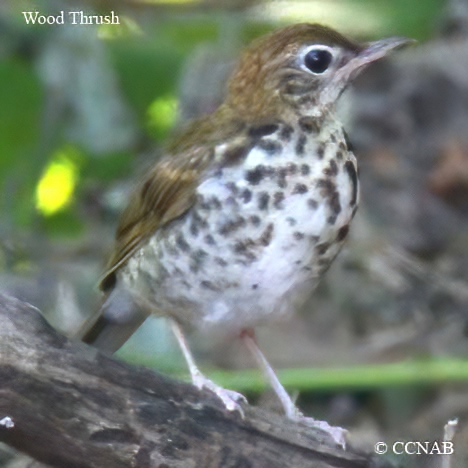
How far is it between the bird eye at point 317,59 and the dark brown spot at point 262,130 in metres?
0.21

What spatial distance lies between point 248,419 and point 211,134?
0.86m

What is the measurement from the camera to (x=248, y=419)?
315cm

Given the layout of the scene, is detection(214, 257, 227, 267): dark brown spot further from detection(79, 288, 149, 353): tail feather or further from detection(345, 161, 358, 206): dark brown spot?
detection(79, 288, 149, 353): tail feather

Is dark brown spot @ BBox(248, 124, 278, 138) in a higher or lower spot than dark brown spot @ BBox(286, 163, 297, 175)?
higher

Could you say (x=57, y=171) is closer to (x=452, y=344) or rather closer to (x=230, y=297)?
(x=452, y=344)

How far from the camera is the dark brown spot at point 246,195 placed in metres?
3.12

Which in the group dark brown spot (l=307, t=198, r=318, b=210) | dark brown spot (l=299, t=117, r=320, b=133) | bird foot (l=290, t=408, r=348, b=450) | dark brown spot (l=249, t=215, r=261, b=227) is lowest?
bird foot (l=290, t=408, r=348, b=450)

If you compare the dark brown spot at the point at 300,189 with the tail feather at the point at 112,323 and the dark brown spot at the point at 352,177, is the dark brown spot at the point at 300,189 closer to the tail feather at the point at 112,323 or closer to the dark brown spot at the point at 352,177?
the dark brown spot at the point at 352,177

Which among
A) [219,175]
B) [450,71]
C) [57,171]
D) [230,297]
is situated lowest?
[230,297]

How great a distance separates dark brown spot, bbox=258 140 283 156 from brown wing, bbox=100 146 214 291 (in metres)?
0.19

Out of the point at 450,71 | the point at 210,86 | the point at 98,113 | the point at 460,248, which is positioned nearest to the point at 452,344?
the point at 460,248

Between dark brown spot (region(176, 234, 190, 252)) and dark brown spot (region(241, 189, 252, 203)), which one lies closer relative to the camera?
dark brown spot (region(241, 189, 252, 203))

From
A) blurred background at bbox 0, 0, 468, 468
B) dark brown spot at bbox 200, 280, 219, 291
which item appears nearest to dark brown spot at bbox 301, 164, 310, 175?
dark brown spot at bbox 200, 280, 219, 291

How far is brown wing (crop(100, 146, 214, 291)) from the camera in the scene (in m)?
3.30
